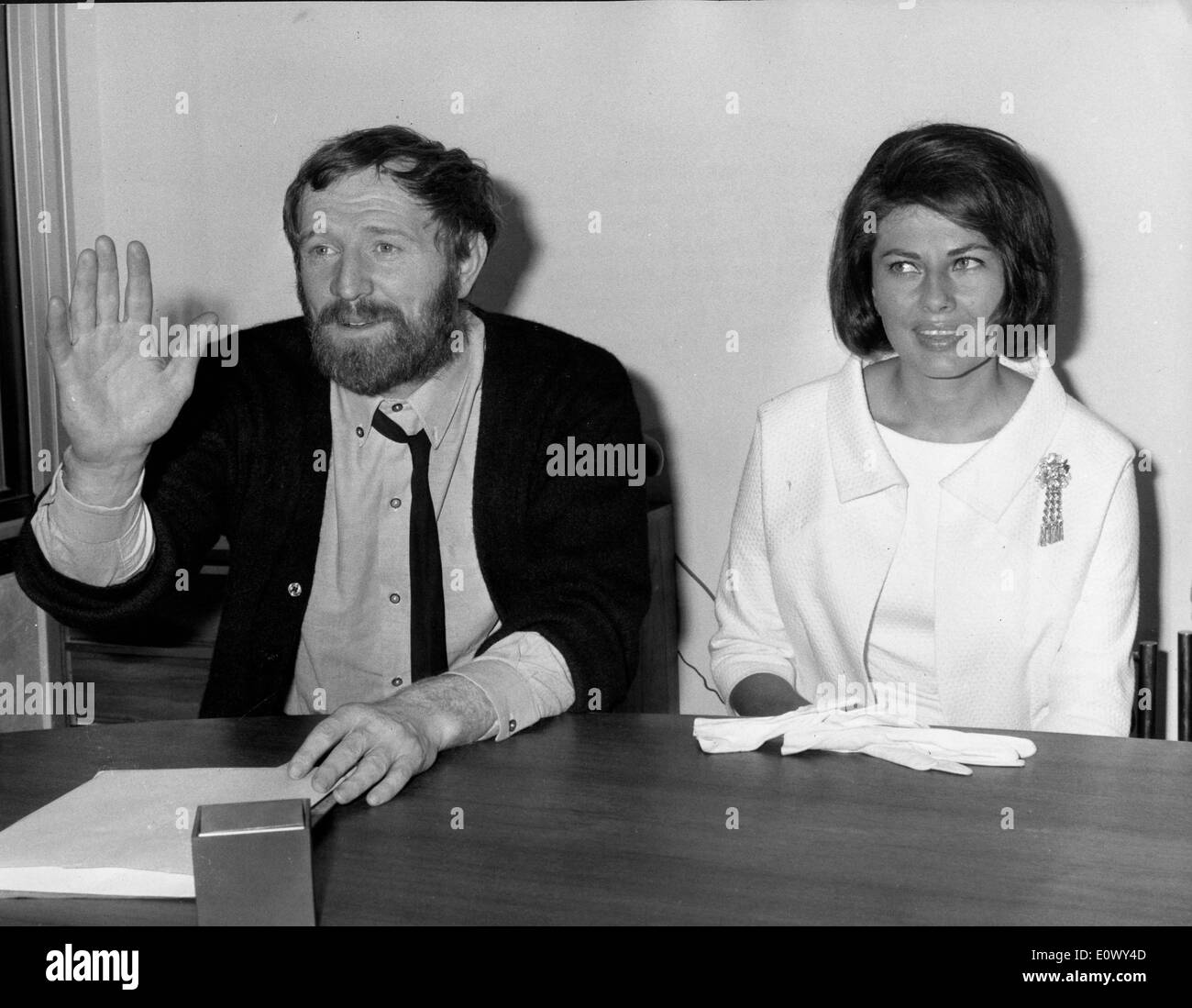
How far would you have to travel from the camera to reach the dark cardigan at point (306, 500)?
1.96 m

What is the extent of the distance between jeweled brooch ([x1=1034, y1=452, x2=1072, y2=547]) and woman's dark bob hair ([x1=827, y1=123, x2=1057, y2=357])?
236 mm

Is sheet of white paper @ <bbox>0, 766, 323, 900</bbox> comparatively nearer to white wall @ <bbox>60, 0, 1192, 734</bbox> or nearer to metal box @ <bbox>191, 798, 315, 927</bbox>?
metal box @ <bbox>191, 798, 315, 927</bbox>

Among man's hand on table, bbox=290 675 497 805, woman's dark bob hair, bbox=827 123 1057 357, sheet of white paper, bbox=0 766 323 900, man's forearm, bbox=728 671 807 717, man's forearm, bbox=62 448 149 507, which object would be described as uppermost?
woman's dark bob hair, bbox=827 123 1057 357

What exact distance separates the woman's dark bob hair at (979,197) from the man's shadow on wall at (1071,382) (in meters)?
0.79

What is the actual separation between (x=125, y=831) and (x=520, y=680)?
1.70 ft

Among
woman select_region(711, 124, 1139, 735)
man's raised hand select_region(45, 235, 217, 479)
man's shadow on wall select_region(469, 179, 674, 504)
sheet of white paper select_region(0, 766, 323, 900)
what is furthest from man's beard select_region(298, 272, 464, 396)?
man's shadow on wall select_region(469, 179, 674, 504)

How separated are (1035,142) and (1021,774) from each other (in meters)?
1.85

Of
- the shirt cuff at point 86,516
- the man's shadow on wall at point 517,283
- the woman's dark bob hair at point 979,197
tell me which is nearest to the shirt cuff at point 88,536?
the shirt cuff at point 86,516

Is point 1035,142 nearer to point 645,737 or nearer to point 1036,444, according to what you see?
point 1036,444

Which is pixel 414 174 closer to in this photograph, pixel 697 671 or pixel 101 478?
pixel 101 478

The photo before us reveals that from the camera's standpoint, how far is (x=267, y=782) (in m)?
1.35

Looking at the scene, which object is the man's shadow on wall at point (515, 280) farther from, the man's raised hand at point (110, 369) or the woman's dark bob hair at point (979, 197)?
the man's raised hand at point (110, 369)

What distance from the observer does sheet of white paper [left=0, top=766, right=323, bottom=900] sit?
1.13 meters

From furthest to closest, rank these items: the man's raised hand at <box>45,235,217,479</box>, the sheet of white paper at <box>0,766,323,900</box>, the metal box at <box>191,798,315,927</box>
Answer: the man's raised hand at <box>45,235,217,479</box> → the sheet of white paper at <box>0,766,323,900</box> → the metal box at <box>191,798,315,927</box>
